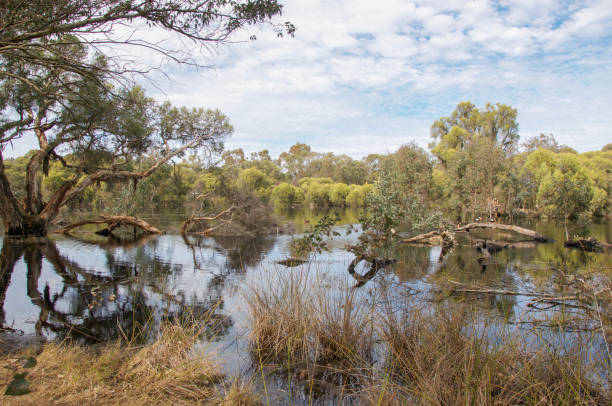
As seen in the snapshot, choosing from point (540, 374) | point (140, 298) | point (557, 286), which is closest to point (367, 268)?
point (557, 286)

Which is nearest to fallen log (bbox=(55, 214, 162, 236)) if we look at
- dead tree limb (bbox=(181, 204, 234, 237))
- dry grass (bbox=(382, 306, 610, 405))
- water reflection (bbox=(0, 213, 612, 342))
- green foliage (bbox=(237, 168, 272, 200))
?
water reflection (bbox=(0, 213, 612, 342))

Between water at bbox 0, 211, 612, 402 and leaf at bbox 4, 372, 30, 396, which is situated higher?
leaf at bbox 4, 372, 30, 396

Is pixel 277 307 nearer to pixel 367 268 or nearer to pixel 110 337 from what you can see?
pixel 110 337

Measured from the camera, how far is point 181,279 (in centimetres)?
930

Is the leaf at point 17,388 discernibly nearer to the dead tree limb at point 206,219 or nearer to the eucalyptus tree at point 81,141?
the eucalyptus tree at point 81,141

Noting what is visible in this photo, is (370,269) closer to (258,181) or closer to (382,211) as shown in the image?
(382,211)

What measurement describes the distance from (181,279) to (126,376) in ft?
19.1

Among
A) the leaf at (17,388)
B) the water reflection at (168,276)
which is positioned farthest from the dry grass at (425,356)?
the leaf at (17,388)

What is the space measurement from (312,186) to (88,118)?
156 feet

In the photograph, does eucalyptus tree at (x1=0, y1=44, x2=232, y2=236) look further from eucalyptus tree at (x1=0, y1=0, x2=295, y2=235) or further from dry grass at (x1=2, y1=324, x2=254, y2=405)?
dry grass at (x1=2, y1=324, x2=254, y2=405)

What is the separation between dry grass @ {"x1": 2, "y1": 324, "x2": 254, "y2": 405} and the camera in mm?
A: 3193

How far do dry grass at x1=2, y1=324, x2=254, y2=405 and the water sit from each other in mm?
412

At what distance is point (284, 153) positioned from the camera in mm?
95562

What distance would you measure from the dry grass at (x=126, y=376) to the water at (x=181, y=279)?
41 centimetres
